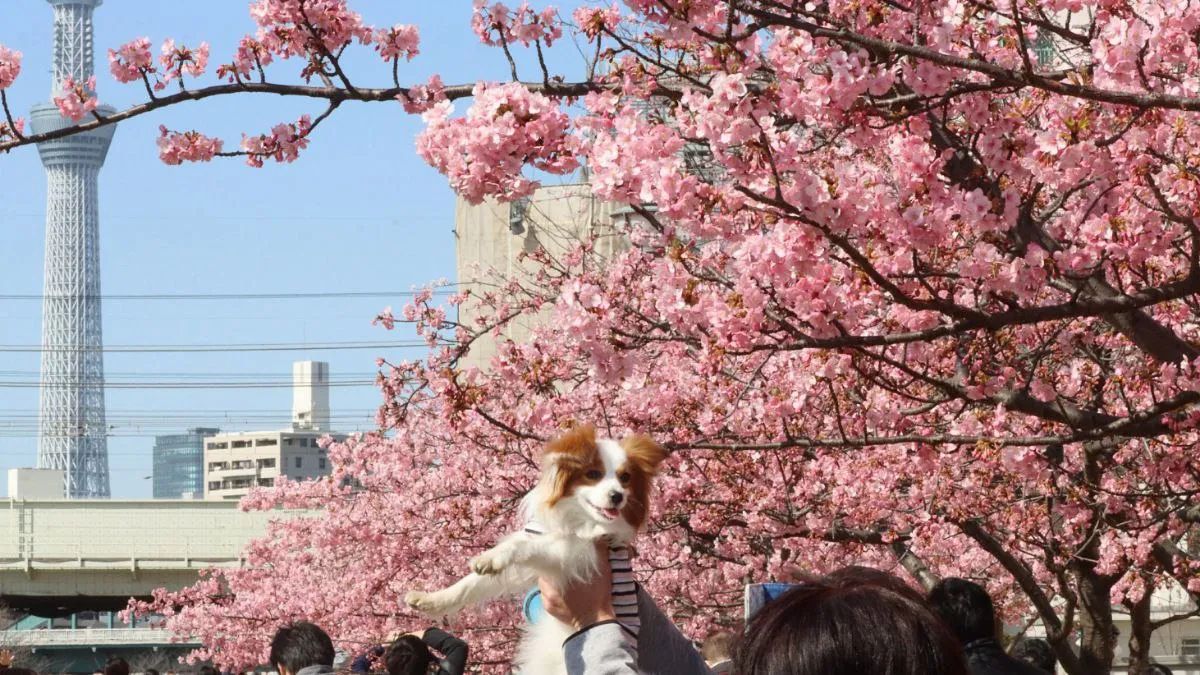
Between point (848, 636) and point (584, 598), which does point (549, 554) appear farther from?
point (848, 636)

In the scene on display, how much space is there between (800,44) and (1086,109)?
0.97m

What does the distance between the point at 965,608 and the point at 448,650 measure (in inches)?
117

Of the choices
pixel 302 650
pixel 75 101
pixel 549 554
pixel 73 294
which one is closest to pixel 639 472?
pixel 549 554

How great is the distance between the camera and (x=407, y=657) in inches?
268

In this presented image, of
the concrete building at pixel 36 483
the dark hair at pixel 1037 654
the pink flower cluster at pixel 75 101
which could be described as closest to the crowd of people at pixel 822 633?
the dark hair at pixel 1037 654

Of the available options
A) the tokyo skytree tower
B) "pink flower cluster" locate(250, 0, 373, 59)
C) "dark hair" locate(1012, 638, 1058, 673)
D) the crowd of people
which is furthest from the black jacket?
the tokyo skytree tower

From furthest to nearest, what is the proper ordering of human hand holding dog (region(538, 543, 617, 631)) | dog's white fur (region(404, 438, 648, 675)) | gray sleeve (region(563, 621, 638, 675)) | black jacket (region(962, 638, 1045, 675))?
black jacket (region(962, 638, 1045, 675)), dog's white fur (region(404, 438, 648, 675)), human hand holding dog (region(538, 543, 617, 631)), gray sleeve (region(563, 621, 638, 675))

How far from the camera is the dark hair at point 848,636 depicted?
83.5 inches

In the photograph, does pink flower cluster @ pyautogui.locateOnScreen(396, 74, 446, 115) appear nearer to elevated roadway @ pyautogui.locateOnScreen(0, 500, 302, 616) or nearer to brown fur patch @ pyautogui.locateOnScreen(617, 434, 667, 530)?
brown fur patch @ pyautogui.locateOnScreen(617, 434, 667, 530)

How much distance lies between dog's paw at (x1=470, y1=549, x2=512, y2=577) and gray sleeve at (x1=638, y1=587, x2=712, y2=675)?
42 centimetres

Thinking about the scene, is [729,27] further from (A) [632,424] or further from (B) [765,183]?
(A) [632,424]

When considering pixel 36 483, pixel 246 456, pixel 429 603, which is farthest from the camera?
pixel 246 456

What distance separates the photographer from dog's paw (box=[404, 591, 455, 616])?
3.87m

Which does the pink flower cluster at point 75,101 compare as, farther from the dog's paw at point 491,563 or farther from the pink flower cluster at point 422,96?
the dog's paw at point 491,563
